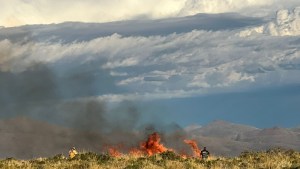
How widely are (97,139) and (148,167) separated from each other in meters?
135

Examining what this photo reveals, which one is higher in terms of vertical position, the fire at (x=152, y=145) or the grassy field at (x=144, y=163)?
the fire at (x=152, y=145)

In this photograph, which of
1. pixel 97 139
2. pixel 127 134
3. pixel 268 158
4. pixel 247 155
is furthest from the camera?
pixel 97 139

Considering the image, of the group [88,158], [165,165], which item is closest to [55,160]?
[88,158]

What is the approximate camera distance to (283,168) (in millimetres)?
36656

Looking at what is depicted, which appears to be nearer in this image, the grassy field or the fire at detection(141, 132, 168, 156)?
the grassy field

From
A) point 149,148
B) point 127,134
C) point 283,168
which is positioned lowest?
point 283,168

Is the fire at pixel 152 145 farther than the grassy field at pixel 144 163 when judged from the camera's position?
Yes

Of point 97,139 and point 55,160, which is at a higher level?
point 97,139

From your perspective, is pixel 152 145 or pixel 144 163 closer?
pixel 144 163

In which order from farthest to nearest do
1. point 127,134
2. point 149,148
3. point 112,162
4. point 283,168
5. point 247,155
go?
point 127,134 → point 149,148 → point 247,155 → point 112,162 → point 283,168

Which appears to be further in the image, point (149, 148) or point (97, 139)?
point (97, 139)

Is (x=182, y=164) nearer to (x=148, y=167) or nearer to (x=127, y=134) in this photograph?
(x=148, y=167)

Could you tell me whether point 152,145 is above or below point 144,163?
above

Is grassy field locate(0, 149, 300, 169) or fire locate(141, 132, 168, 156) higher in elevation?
fire locate(141, 132, 168, 156)
